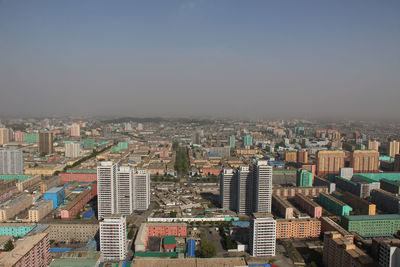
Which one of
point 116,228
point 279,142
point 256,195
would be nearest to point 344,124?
point 279,142

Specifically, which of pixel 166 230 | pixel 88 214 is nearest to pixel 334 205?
pixel 166 230

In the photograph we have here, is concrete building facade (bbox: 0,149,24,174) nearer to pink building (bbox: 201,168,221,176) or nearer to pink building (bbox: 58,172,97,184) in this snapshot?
pink building (bbox: 58,172,97,184)

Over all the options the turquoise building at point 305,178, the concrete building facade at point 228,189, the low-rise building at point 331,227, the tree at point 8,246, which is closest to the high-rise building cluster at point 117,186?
the tree at point 8,246

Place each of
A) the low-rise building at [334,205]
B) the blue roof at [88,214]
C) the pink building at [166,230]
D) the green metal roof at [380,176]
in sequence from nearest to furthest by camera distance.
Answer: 1. the pink building at [166,230]
2. the blue roof at [88,214]
3. the low-rise building at [334,205]
4. the green metal roof at [380,176]

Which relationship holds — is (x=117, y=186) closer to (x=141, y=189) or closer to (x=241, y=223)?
(x=141, y=189)

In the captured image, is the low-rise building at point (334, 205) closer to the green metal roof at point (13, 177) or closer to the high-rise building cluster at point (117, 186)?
the high-rise building cluster at point (117, 186)
